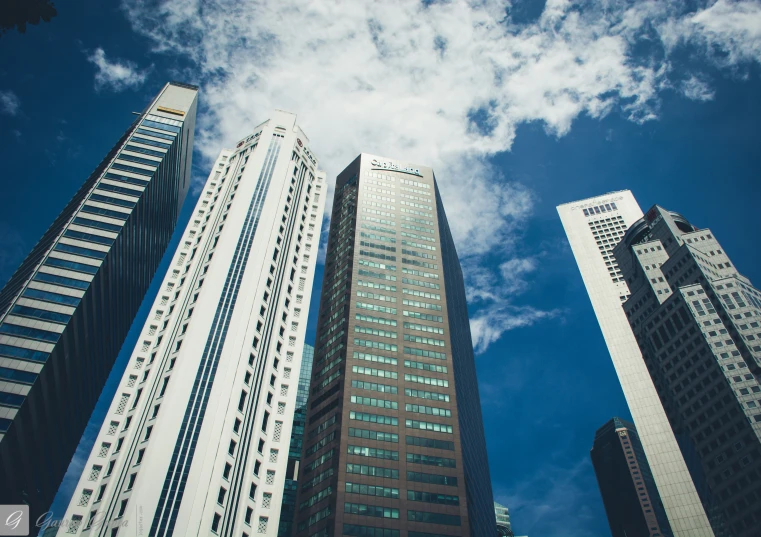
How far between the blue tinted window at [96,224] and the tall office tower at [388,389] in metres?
47.2

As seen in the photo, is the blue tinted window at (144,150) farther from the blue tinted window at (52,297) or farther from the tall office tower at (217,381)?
the blue tinted window at (52,297)

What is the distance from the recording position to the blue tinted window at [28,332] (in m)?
80.3

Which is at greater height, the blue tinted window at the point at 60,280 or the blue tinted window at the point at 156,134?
the blue tinted window at the point at 156,134

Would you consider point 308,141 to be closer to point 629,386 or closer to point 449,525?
point 449,525

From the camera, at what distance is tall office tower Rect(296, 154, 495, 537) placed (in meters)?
79.7

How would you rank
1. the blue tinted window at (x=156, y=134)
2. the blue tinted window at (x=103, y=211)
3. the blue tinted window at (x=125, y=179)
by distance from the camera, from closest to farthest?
the blue tinted window at (x=103, y=211) → the blue tinted window at (x=125, y=179) → the blue tinted window at (x=156, y=134)

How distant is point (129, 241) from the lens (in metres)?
111

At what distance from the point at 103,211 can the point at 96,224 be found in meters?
4.18

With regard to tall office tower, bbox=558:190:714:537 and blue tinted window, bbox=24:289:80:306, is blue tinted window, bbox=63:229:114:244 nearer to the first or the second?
blue tinted window, bbox=24:289:80:306

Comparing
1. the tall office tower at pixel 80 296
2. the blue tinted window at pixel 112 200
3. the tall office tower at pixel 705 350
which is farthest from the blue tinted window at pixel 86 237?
the tall office tower at pixel 705 350

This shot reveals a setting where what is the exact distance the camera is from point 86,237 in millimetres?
98312

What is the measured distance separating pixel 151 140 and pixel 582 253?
143080 millimetres

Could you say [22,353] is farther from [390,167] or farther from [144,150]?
[390,167]

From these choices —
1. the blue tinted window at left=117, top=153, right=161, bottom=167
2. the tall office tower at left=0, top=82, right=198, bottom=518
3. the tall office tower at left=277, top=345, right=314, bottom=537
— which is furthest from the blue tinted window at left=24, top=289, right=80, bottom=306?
the tall office tower at left=277, top=345, right=314, bottom=537
